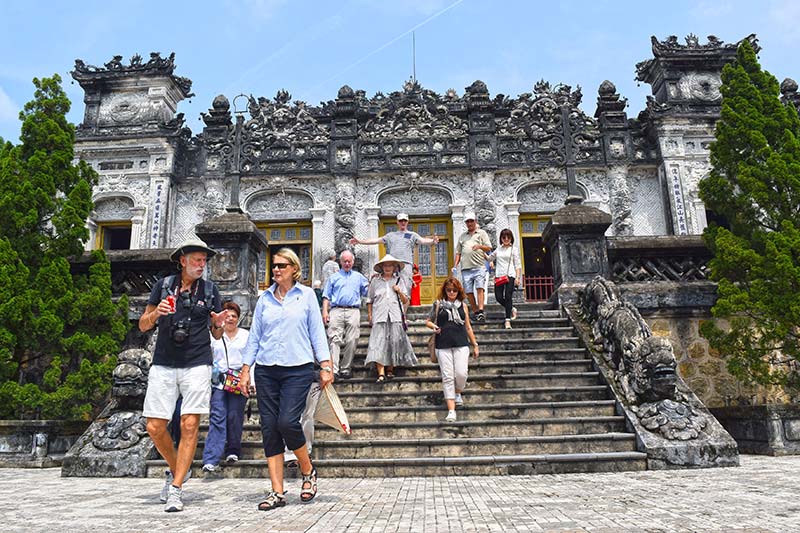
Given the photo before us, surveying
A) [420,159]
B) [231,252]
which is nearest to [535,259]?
[420,159]

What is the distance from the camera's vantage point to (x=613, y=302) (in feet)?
23.4

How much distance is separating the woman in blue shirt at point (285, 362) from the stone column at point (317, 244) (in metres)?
11.4

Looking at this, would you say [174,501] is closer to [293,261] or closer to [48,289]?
[293,261]

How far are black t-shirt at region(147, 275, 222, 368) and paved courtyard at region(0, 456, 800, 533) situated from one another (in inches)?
35.7

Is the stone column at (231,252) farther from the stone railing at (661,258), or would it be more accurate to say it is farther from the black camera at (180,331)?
the stone railing at (661,258)

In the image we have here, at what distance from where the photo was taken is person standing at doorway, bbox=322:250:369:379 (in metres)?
6.89

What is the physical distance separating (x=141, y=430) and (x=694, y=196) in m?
14.4

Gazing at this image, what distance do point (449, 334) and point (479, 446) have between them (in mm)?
1160

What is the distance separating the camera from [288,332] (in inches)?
159

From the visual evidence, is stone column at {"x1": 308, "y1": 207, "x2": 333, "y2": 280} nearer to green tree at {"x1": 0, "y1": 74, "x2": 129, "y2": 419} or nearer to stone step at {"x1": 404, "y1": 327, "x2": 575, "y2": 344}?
green tree at {"x1": 0, "y1": 74, "x2": 129, "y2": 419}

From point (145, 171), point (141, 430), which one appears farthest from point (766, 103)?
point (145, 171)

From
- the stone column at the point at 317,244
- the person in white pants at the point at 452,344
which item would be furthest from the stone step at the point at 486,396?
the stone column at the point at 317,244

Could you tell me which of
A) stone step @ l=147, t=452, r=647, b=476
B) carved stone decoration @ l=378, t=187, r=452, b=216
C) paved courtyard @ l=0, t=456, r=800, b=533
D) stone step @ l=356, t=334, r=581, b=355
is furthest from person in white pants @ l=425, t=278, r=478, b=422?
carved stone decoration @ l=378, t=187, r=452, b=216

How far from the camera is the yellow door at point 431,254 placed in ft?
51.2
